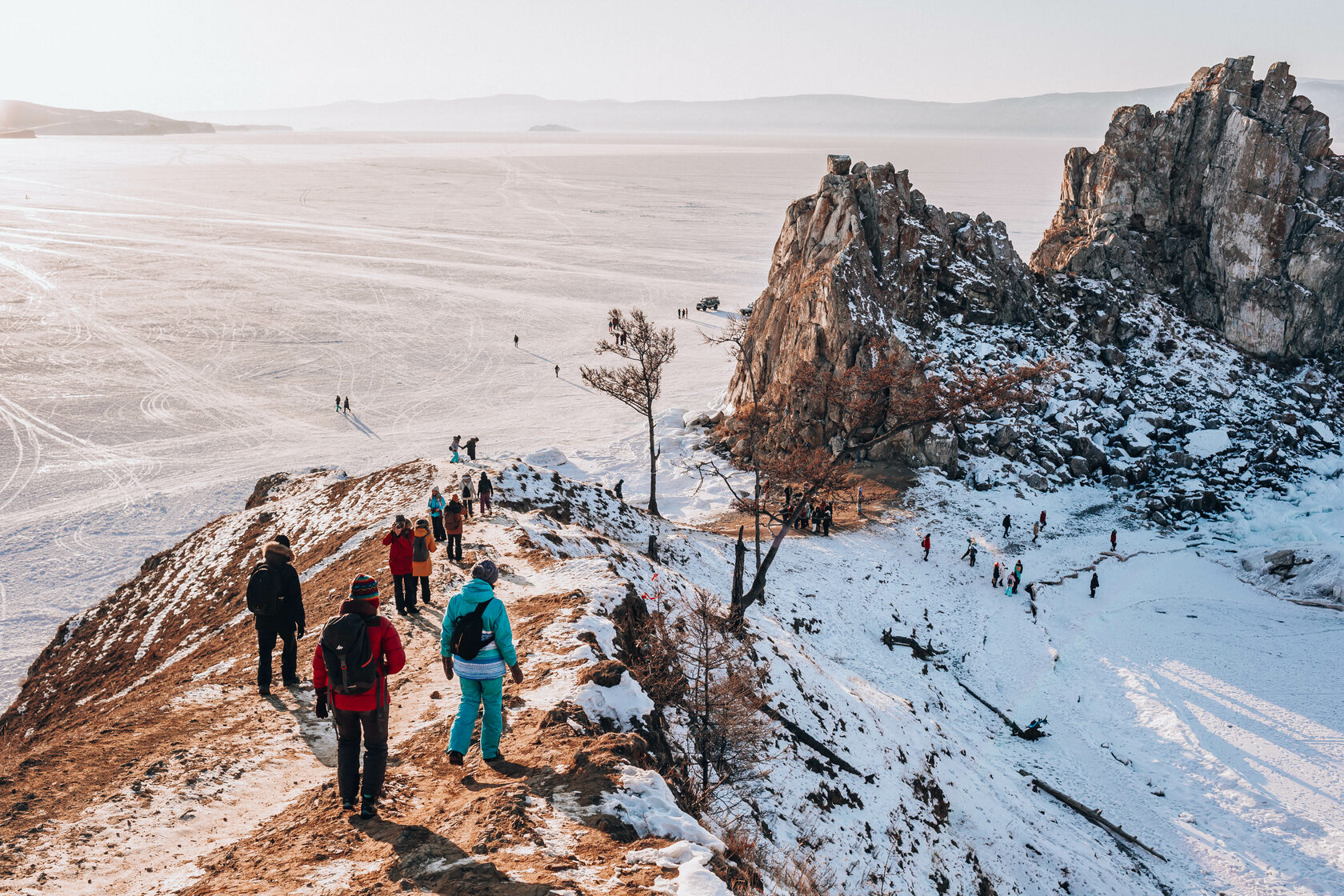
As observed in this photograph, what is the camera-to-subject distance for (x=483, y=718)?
7266 millimetres

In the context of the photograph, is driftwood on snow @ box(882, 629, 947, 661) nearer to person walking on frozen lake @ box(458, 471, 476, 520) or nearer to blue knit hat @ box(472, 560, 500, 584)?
person walking on frozen lake @ box(458, 471, 476, 520)

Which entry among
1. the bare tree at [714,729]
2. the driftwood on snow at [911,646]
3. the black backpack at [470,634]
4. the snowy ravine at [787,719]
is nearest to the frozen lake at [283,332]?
Answer: the snowy ravine at [787,719]

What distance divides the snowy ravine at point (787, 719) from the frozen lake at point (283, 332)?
10.6m

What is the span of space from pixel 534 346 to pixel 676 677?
4308 centimetres

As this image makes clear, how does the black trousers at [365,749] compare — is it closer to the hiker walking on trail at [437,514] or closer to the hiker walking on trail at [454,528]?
the hiker walking on trail at [454,528]

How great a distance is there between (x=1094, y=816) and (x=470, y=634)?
15892 millimetres

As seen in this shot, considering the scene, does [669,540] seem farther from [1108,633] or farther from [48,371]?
[48,371]

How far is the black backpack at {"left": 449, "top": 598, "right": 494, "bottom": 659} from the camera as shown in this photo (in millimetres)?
6988

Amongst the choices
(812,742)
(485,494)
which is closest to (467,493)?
(485,494)

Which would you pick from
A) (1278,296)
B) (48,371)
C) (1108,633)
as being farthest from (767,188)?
(1108,633)

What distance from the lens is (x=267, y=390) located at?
42312 millimetres

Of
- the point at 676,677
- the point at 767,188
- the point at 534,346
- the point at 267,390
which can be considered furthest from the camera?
the point at 767,188

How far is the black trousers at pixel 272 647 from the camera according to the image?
1002 cm

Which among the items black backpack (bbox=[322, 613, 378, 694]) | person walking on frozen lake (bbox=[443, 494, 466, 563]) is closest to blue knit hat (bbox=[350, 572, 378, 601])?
black backpack (bbox=[322, 613, 378, 694])
